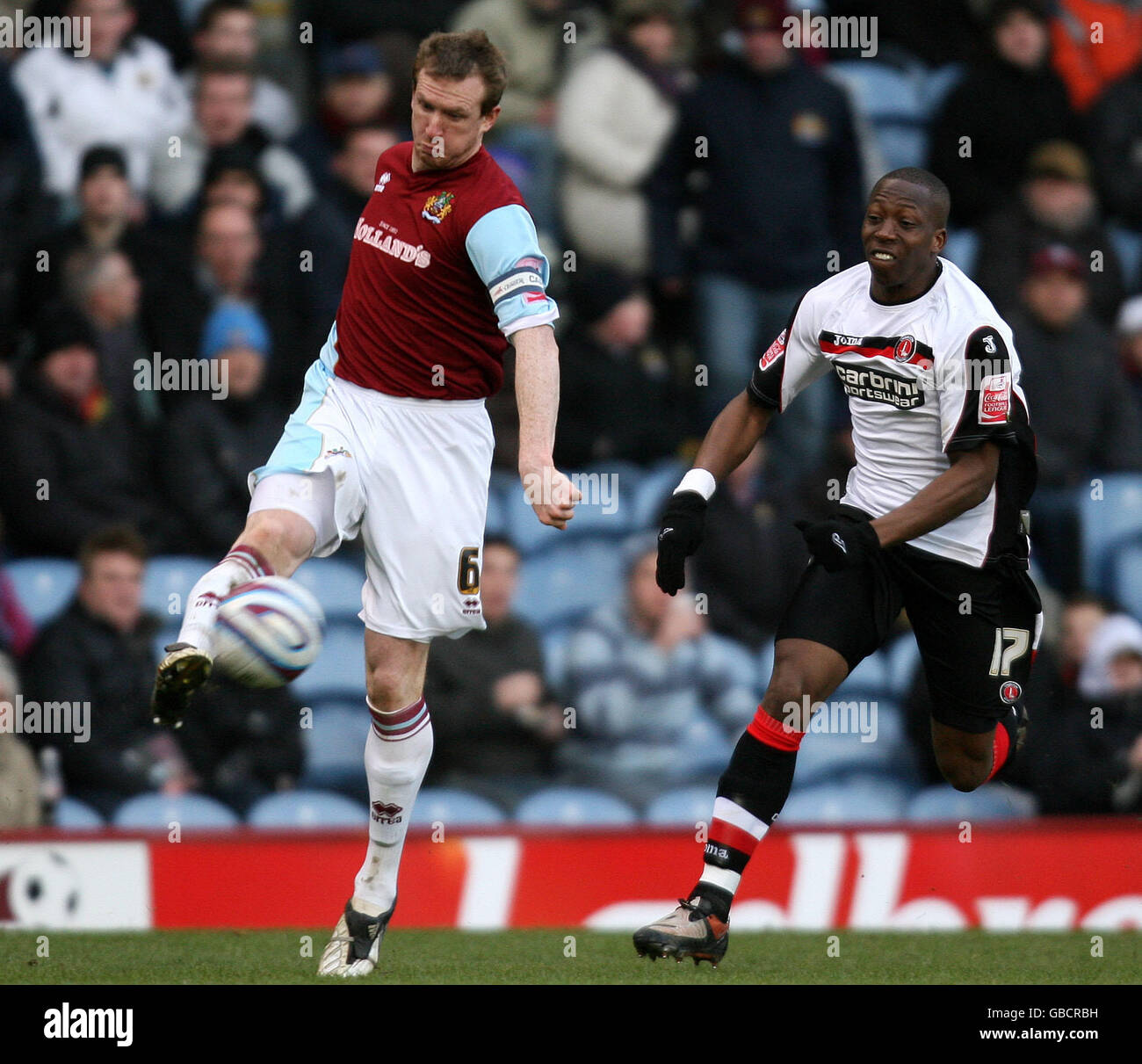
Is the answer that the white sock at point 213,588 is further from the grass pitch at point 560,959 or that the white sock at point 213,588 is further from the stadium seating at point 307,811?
the stadium seating at point 307,811

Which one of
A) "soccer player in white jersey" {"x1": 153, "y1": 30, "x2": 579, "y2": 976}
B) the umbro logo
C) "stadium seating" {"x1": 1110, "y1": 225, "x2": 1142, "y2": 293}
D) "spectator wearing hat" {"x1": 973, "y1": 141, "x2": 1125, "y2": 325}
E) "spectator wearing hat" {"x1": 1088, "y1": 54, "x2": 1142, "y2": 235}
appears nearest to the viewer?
"soccer player in white jersey" {"x1": 153, "y1": 30, "x2": 579, "y2": 976}

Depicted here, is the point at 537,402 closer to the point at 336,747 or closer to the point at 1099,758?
the point at 336,747

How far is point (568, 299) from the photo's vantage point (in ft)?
30.0

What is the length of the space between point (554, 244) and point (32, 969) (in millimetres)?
4780

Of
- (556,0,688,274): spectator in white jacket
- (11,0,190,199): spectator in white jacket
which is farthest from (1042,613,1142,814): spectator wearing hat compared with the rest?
(11,0,190,199): spectator in white jacket

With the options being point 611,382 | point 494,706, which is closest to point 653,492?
point 611,382

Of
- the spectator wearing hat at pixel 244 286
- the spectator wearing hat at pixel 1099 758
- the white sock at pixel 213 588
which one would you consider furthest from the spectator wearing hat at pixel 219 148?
the spectator wearing hat at pixel 1099 758

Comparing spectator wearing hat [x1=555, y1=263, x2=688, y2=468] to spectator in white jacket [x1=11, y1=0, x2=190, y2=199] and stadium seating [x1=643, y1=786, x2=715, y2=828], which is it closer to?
stadium seating [x1=643, y1=786, x2=715, y2=828]

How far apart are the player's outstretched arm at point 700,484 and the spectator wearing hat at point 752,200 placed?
3.01m

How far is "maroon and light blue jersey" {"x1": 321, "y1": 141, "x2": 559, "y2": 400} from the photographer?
560 cm

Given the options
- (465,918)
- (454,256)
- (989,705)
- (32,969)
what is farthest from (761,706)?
(465,918)

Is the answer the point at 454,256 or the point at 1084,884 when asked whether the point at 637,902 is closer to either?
the point at 1084,884

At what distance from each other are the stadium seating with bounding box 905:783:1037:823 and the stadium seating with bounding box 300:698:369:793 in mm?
2526

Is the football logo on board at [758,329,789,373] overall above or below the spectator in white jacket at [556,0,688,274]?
below
